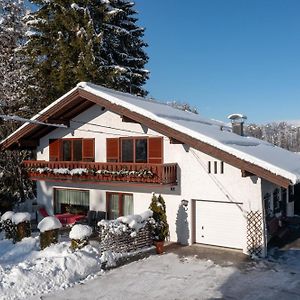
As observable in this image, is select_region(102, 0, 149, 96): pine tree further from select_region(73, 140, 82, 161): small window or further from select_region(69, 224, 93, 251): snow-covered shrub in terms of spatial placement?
select_region(69, 224, 93, 251): snow-covered shrub

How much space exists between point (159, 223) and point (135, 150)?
4.29 m

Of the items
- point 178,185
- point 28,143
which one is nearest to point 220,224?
point 178,185

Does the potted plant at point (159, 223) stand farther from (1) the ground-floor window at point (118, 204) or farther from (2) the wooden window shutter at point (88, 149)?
(2) the wooden window shutter at point (88, 149)

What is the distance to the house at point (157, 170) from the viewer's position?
15.2 meters

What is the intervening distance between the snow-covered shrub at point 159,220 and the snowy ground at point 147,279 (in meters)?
1.46

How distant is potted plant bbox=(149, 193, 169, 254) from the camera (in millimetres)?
15484

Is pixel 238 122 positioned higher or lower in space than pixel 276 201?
higher

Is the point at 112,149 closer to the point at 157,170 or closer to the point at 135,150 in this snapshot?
the point at 135,150

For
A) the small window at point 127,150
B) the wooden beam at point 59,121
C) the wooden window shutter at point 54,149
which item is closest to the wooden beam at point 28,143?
the wooden window shutter at point 54,149

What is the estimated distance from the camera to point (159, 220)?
16.1 m

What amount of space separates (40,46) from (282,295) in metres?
26.8

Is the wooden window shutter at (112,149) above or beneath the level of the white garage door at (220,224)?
above

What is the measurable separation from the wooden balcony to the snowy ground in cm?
376

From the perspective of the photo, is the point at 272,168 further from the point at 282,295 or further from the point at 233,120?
the point at 233,120
